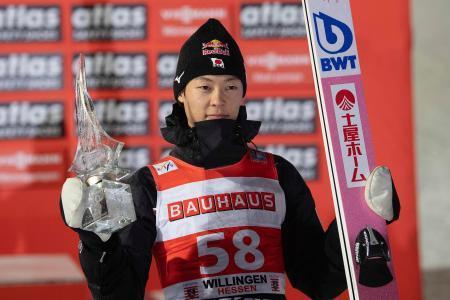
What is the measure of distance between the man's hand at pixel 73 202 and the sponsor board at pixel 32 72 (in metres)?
2.86

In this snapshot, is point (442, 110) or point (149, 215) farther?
point (442, 110)

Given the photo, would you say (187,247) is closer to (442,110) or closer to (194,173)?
(194,173)

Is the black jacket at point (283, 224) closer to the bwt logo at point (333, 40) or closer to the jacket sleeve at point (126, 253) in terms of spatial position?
the jacket sleeve at point (126, 253)

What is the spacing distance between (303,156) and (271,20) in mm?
752

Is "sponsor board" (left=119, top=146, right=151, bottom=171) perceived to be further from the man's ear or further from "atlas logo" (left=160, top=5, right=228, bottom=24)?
the man's ear

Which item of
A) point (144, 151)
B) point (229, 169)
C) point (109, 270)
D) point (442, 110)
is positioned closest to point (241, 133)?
point (229, 169)

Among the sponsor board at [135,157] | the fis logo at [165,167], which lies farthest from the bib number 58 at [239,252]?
the sponsor board at [135,157]

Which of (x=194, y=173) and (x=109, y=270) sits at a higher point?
(x=194, y=173)

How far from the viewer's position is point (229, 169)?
9.48 ft

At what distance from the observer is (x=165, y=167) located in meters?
2.90

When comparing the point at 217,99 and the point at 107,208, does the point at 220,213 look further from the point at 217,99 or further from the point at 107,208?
the point at 107,208

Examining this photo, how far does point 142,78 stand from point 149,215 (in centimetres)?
255

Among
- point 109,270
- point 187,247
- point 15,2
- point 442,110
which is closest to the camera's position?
point 109,270

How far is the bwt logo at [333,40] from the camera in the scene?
289 cm
